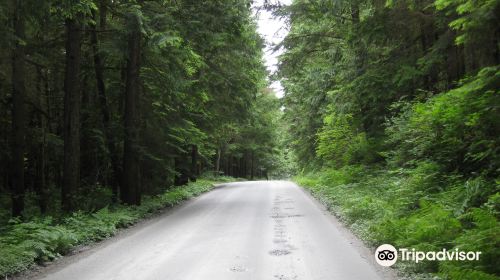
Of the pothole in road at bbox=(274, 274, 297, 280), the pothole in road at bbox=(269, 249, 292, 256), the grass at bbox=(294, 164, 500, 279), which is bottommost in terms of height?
the pothole in road at bbox=(274, 274, 297, 280)

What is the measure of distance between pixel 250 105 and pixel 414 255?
18.7 metres

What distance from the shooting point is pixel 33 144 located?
1989 cm

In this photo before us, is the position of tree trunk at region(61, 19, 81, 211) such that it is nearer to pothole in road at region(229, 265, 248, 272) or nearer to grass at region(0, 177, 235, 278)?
grass at region(0, 177, 235, 278)

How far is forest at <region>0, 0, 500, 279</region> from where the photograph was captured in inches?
334

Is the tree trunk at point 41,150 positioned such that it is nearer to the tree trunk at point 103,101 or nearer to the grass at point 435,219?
the tree trunk at point 103,101

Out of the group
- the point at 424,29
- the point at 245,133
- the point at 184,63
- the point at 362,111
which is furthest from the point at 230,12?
the point at 245,133

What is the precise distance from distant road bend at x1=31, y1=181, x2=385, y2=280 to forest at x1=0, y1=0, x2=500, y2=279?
29.5 inches

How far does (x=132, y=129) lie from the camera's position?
16.8m

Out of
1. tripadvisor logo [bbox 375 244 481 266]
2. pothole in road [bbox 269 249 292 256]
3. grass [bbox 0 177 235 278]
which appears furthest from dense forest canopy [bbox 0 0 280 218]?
tripadvisor logo [bbox 375 244 481 266]

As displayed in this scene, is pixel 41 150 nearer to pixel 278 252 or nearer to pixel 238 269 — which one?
pixel 278 252

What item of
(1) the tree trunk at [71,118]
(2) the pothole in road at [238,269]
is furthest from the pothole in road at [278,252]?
(1) the tree trunk at [71,118]

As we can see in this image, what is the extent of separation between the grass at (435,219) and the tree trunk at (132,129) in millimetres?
7882

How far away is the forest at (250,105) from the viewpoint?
8.48 meters

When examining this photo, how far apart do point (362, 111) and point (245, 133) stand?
34197 mm
